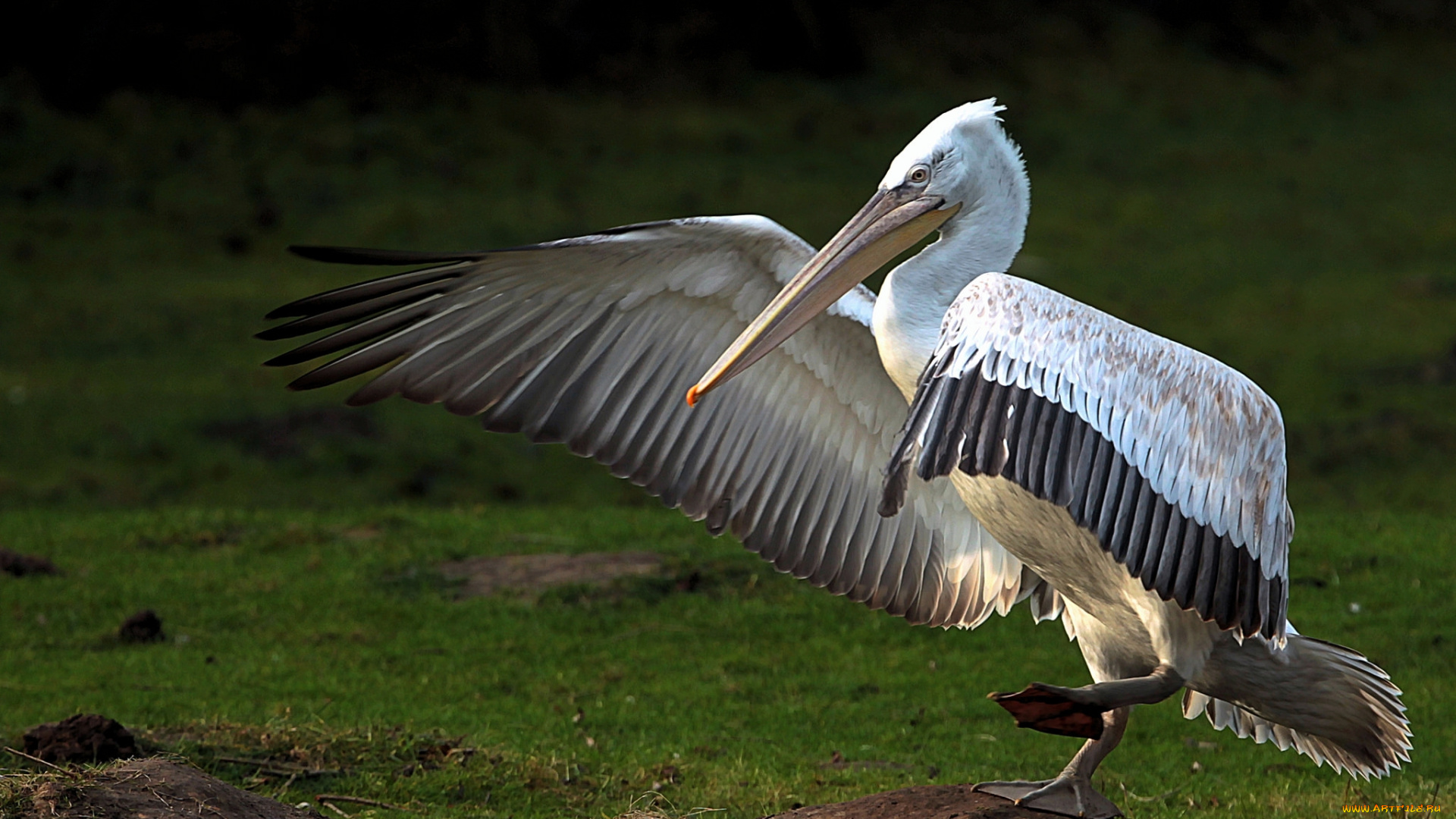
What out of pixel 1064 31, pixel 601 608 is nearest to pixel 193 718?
pixel 601 608

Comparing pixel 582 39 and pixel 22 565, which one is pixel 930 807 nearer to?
pixel 22 565

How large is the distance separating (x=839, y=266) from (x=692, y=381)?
88 centimetres

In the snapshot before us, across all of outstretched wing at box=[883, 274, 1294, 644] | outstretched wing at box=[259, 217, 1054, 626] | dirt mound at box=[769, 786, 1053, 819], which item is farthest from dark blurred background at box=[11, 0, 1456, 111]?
outstretched wing at box=[883, 274, 1294, 644]

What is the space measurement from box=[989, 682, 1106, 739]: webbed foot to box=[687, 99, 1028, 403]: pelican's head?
48.6 inches

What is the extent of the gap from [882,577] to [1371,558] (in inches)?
165

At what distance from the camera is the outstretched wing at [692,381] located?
205 inches

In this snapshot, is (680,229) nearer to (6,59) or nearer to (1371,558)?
(1371,558)

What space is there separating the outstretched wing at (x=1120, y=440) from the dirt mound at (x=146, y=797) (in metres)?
2.07

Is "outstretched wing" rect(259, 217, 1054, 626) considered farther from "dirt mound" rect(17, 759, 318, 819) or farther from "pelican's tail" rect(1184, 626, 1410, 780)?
"dirt mound" rect(17, 759, 318, 819)

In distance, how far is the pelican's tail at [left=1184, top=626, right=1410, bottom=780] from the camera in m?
4.73

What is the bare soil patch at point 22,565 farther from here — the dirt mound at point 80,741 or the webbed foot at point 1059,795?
the webbed foot at point 1059,795

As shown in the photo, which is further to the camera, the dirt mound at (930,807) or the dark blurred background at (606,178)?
the dark blurred background at (606,178)

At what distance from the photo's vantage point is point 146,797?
4.46m

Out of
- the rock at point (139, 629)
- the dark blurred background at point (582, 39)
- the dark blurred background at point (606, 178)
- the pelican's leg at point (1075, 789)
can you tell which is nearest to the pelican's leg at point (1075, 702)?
the pelican's leg at point (1075, 789)
